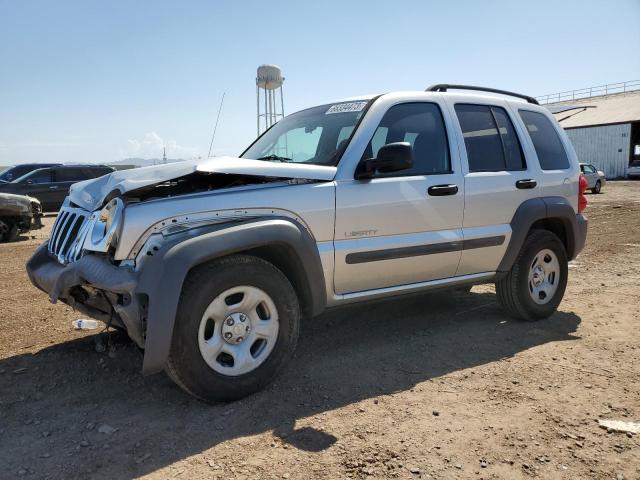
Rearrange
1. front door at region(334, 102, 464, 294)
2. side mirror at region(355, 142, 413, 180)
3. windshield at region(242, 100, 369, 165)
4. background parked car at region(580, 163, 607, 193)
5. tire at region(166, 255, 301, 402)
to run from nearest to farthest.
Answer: tire at region(166, 255, 301, 402)
side mirror at region(355, 142, 413, 180)
front door at region(334, 102, 464, 294)
windshield at region(242, 100, 369, 165)
background parked car at region(580, 163, 607, 193)

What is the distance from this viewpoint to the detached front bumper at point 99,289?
2.81 meters

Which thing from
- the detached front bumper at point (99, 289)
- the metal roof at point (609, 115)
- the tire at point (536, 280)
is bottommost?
the tire at point (536, 280)

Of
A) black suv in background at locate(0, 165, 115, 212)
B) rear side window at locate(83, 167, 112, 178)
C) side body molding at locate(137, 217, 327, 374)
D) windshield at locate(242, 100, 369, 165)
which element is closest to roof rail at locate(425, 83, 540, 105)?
windshield at locate(242, 100, 369, 165)

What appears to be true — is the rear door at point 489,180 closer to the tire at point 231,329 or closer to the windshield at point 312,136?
the windshield at point 312,136

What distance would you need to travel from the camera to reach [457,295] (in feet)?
19.3

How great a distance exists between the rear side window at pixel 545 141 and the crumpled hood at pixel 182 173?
234 centimetres

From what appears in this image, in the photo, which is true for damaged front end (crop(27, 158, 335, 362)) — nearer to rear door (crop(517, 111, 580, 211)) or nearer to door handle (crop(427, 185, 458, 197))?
door handle (crop(427, 185, 458, 197))

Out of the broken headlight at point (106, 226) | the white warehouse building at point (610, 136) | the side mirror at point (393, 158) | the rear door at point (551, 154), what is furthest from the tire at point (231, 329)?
the white warehouse building at point (610, 136)

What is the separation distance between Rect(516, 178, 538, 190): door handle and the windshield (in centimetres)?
157

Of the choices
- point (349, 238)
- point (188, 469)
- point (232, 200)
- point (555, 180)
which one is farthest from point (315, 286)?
point (555, 180)

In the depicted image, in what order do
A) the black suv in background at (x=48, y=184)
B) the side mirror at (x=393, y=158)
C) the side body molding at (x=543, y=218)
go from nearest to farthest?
the side mirror at (x=393, y=158)
the side body molding at (x=543, y=218)
the black suv in background at (x=48, y=184)

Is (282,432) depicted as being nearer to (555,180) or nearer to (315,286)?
(315,286)

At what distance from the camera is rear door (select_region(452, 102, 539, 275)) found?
169 inches

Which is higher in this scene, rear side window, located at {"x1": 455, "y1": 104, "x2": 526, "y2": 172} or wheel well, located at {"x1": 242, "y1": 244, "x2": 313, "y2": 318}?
rear side window, located at {"x1": 455, "y1": 104, "x2": 526, "y2": 172}
